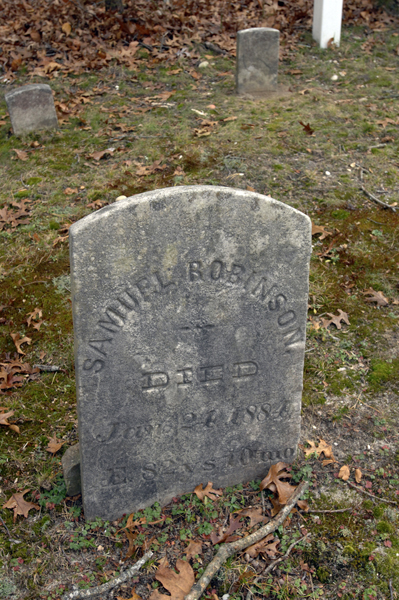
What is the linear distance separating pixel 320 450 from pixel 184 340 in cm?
130

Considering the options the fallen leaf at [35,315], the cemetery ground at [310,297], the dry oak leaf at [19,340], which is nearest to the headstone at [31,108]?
the cemetery ground at [310,297]

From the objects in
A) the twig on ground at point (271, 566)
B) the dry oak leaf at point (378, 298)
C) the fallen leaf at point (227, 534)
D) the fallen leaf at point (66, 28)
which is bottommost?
the twig on ground at point (271, 566)

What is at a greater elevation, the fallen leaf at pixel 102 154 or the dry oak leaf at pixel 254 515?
the fallen leaf at pixel 102 154

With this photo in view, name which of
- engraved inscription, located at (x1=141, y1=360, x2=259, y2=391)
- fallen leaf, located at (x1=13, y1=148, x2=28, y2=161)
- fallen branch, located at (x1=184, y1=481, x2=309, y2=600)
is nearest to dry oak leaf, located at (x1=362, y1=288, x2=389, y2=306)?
fallen branch, located at (x1=184, y1=481, x2=309, y2=600)

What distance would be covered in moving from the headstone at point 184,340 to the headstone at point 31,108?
5440 millimetres

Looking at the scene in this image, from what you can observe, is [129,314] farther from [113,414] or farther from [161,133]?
[161,133]

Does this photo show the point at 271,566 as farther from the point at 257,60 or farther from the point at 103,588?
the point at 257,60

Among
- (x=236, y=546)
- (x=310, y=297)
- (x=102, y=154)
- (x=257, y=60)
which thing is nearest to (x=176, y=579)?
(x=236, y=546)

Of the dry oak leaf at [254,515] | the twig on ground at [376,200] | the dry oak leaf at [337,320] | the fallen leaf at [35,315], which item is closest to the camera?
the dry oak leaf at [254,515]

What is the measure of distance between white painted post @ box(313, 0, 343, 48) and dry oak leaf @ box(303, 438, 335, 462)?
26.7 feet

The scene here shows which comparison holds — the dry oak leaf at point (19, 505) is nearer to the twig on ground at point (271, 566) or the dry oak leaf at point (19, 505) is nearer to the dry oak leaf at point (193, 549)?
the dry oak leaf at point (193, 549)

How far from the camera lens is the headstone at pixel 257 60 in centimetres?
748

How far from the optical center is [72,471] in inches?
112

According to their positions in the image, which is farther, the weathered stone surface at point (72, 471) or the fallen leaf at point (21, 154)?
the fallen leaf at point (21, 154)
